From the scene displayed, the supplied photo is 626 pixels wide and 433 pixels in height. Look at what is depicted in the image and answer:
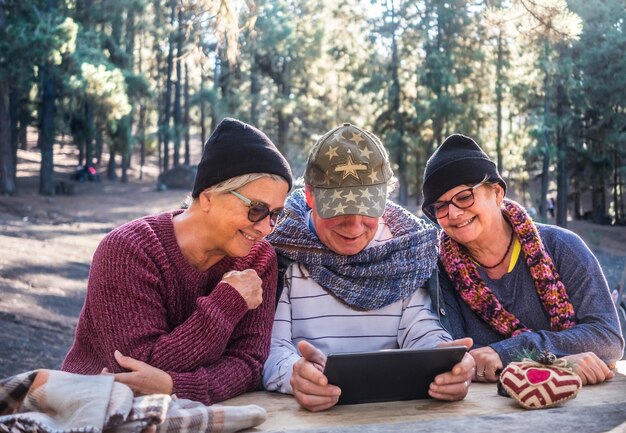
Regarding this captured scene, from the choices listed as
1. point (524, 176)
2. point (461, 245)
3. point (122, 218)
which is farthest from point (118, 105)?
point (461, 245)

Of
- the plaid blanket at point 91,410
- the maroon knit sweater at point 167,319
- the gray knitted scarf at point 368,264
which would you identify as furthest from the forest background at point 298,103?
the plaid blanket at point 91,410

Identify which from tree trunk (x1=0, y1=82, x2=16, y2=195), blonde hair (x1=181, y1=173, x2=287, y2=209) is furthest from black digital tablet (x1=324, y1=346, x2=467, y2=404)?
tree trunk (x1=0, y1=82, x2=16, y2=195)

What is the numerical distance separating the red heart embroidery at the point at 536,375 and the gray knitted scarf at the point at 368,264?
78 centimetres

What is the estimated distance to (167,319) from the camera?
300 centimetres

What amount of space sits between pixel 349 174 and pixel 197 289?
31.0 inches

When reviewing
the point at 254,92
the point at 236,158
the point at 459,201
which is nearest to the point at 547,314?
the point at 459,201

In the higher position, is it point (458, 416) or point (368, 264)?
point (368, 264)

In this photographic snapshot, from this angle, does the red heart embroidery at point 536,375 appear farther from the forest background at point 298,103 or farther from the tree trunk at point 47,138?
the tree trunk at point 47,138

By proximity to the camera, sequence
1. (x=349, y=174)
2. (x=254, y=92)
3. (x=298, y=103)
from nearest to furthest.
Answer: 1. (x=349, y=174)
2. (x=298, y=103)
3. (x=254, y=92)

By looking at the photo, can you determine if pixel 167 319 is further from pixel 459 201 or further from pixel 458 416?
pixel 459 201

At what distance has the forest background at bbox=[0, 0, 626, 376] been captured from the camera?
20859 mm

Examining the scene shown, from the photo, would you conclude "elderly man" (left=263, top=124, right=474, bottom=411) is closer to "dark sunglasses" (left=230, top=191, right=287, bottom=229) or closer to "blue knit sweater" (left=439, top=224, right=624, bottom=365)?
"blue knit sweater" (left=439, top=224, right=624, bottom=365)

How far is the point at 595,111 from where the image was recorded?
92.5 ft

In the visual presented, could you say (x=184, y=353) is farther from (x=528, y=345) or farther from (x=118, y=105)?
(x=118, y=105)
